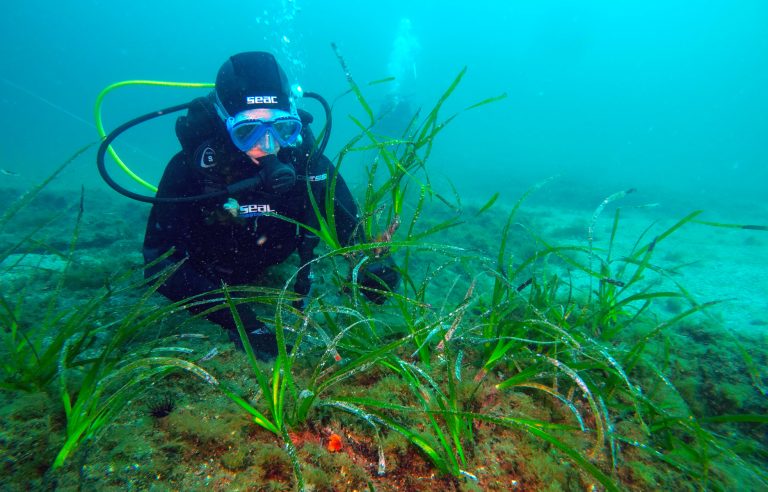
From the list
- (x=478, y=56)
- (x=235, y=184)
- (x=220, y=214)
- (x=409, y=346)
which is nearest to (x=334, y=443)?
(x=409, y=346)

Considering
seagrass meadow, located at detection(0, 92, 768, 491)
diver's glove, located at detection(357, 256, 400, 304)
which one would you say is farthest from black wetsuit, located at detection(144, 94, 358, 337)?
seagrass meadow, located at detection(0, 92, 768, 491)

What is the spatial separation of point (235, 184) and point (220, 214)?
0.42 metres

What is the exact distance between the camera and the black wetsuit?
2.94m

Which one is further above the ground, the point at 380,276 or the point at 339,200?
the point at 339,200

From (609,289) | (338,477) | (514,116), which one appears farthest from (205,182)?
(514,116)

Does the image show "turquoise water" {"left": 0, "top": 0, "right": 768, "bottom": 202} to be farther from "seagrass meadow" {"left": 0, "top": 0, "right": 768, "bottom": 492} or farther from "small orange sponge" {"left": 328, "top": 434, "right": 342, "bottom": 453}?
"small orange sponge" {"left": 328, "top": 434, "right": 342, "bottom": 453}

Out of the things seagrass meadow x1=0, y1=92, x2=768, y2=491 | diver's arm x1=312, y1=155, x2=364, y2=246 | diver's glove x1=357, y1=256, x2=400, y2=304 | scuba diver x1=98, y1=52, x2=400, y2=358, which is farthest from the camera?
diver's arm x1=312, y1=155, x2=364, y2=246

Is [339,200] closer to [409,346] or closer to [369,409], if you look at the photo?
[409,346]

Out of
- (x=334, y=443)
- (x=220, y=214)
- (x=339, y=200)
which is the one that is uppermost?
(x=339, y=200)

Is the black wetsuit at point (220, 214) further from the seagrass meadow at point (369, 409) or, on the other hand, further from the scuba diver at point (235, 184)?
the seagrass meadow at point (369, 409)

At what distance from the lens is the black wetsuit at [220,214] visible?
2.94m

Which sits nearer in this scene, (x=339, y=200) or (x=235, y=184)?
(x=235, y=184)

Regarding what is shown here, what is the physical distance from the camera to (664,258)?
1095 centimetres

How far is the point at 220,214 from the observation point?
10.2 ft
